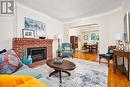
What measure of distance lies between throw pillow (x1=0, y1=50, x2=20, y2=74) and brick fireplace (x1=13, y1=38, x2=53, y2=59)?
1.68 metres

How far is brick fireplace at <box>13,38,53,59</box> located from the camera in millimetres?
3430

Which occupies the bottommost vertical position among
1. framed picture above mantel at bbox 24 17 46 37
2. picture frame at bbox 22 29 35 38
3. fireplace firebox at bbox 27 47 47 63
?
fireplace firebox at bbox 27 47 47 63

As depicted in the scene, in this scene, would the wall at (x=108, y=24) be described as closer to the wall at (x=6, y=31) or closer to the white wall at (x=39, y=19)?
the white wall at (x=39, y=19)

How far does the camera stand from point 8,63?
68.0 inches

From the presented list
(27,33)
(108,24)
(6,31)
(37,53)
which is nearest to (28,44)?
(27,33)

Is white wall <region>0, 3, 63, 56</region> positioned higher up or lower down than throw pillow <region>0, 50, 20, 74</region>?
higher up

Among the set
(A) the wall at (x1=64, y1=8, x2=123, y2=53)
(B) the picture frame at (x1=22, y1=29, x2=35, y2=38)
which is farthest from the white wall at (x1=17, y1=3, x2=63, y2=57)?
(A) the wall at (x1=64, y1=8, x2=123, y2=53)

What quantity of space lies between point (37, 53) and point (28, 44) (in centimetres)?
70

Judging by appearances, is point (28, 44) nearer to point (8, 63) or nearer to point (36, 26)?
point (36, 26)

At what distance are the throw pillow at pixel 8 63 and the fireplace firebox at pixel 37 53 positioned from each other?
6.84ft

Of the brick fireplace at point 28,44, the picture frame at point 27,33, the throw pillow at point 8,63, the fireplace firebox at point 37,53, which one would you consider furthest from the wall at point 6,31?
the throw pillow at point 8,63

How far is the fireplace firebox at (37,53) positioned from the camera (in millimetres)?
4021

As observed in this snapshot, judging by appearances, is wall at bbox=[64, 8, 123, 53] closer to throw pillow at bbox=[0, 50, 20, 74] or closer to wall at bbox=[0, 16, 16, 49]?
wall at bbox=[0, 16, 16, 49]

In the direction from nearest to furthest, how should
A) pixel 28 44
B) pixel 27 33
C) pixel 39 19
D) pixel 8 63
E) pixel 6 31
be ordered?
pixel 8 63
pixel 6 31
pixel 28 44
pixel 27 33
pixel 39 19
